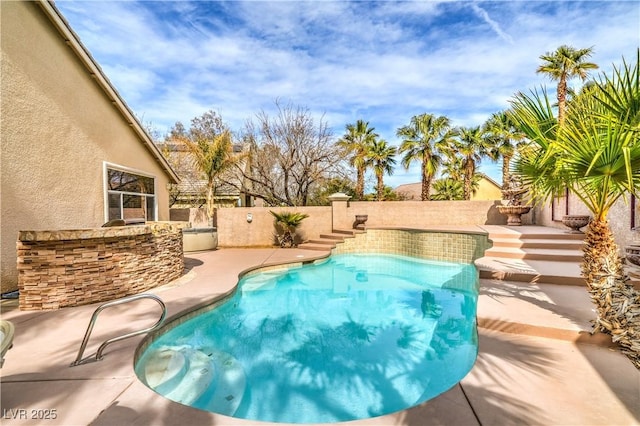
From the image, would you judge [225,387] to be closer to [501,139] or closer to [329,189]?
[329,189]

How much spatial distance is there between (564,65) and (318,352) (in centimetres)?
1828

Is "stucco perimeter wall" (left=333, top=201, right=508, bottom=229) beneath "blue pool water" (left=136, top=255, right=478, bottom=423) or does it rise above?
above

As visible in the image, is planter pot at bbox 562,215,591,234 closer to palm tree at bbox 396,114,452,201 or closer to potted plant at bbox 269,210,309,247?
palm tree at bbox 396,114,452,201

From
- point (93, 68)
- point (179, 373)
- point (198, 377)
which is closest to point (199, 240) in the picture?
point (93, 68)

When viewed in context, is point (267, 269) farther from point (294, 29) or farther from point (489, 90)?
point (489, 90)

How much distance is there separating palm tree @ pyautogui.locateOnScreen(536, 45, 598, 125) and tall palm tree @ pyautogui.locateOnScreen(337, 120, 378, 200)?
9165mm

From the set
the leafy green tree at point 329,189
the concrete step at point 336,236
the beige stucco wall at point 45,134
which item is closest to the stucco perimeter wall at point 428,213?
the concrete step at point 336,236

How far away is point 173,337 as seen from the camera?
4.29m

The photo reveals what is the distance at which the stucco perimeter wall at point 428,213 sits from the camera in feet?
45.1

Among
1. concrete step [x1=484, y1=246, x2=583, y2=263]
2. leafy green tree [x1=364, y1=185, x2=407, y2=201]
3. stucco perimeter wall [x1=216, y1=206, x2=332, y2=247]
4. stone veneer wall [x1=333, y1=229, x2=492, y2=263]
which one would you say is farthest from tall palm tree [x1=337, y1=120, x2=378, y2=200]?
concrete step [x1=484, y1=246, x2=583, y2=263]

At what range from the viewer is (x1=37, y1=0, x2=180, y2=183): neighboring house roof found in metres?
6.56

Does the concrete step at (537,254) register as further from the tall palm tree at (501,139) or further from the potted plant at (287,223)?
the tall palm tree at (501,139)

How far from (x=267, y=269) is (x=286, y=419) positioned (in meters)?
5.95

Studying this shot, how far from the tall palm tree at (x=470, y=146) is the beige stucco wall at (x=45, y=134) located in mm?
17578
